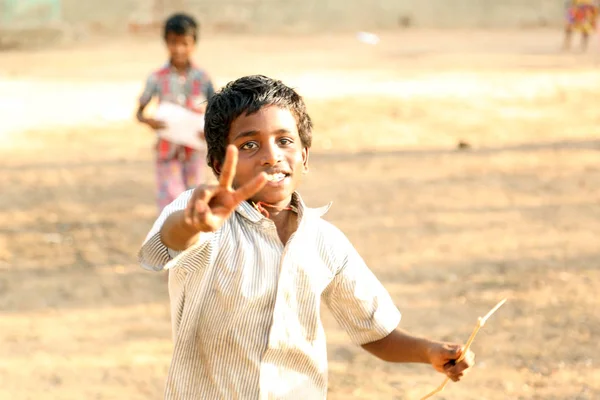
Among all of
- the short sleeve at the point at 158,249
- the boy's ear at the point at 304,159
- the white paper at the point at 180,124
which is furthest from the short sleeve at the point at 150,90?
the short sleeve at the point at 158,249

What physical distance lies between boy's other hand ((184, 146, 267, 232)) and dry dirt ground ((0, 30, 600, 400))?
85.9 inches

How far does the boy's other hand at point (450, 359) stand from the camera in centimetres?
206

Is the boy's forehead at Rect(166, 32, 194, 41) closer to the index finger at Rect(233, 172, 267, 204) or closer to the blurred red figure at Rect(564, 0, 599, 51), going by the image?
the index finger at Rect(233, 172, 267, 204)

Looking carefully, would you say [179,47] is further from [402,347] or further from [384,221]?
[402,347]

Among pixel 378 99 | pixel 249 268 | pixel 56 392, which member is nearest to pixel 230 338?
pixel 249 268

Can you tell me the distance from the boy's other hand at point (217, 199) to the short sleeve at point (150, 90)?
3.79 metres

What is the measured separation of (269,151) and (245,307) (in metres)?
0.33

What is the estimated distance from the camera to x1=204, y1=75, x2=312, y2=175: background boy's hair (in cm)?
201

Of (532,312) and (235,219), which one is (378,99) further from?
(235,219)

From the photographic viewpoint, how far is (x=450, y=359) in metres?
2.08

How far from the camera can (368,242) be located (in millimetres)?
5641

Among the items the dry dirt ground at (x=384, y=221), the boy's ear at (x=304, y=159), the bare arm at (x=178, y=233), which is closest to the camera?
the bare arm at (x=178, y=233)

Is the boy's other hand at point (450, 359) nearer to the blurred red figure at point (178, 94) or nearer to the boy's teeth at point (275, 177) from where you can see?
the boy's teeth at point (275, 177)

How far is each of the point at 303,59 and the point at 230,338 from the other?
506 inches
